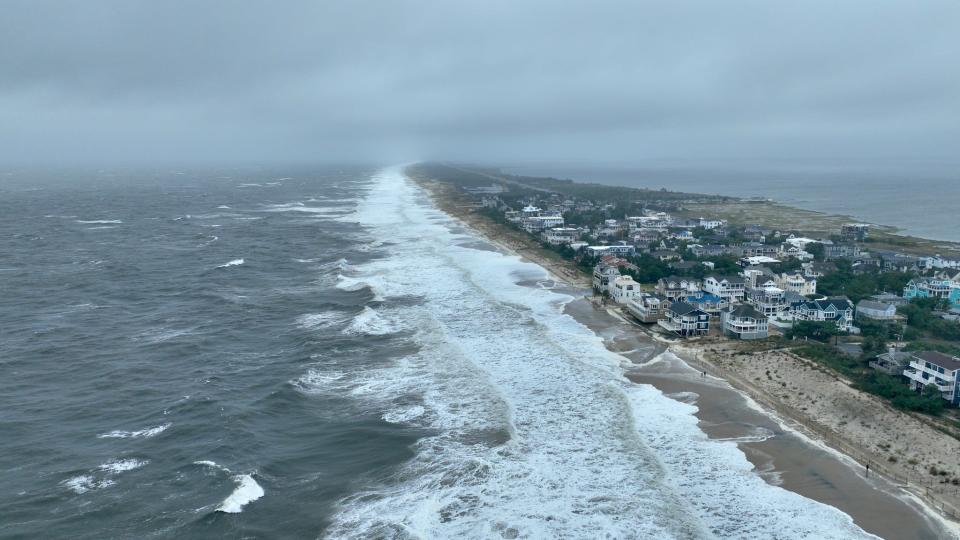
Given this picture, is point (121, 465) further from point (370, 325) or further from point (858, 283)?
point (858, 283)

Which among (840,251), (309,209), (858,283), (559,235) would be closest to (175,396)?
(858,283)

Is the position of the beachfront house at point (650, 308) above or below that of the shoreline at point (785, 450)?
above

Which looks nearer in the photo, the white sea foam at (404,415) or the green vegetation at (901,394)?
the white sea foam at (404,415)

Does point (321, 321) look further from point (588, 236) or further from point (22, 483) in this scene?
point (588, 236)

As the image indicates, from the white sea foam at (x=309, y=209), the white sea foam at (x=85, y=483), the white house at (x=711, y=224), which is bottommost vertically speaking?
the white sea foam at (x=85, y=483)

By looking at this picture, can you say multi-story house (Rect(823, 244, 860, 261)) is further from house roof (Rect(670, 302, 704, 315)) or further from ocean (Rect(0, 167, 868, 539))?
house roof (Rect(670, 302, 704, 315))

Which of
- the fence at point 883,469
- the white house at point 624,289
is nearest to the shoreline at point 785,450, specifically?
the fence at point 883,469

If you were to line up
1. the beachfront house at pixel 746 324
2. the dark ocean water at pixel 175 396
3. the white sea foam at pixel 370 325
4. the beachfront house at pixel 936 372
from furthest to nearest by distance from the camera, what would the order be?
the beachfront house at pixel 746 324, the white sea foam at pixel 370 325, the beachfront house at pixel 936 372, the dark ocean water at pixel 175 396

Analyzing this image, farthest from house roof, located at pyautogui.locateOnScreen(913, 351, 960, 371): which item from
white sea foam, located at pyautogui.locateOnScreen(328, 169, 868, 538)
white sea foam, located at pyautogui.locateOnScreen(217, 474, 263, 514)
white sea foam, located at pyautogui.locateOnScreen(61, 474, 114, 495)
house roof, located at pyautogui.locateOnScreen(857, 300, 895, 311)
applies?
white sea foam, located at pyautogui.locateOnScreen(61, 474, 114, 495)

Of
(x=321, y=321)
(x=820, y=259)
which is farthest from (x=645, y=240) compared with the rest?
(x=321, y=321)

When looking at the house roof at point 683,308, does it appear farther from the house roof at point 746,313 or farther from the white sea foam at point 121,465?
the white sea foam at point 121,465
